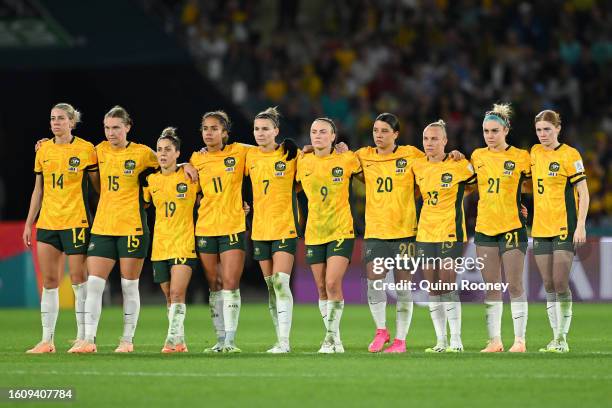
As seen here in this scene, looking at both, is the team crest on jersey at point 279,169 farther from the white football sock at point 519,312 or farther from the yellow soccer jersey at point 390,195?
the white football sock at point 519,312

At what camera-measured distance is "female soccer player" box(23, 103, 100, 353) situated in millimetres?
13000

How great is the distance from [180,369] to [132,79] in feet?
43.9

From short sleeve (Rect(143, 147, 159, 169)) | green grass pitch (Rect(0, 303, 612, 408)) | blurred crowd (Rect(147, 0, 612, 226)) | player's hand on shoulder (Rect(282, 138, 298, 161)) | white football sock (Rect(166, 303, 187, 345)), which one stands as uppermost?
blurred crowd (Rect(147, 0, 612, 226))

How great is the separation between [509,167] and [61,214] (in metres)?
4.48

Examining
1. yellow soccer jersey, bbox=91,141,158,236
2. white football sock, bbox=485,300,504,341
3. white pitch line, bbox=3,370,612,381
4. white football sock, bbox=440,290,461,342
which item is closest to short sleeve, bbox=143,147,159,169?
yellow soccer jersey, bbox=91,141,158,236

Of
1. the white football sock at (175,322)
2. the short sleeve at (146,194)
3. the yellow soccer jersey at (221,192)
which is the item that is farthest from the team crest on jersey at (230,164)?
the white football sock at (175,322)

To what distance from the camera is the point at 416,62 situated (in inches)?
1079

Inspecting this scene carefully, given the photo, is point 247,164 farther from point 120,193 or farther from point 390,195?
point 390,195

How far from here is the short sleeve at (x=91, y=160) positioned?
43.1ft

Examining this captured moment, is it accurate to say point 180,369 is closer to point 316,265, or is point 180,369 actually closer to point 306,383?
point 306,383

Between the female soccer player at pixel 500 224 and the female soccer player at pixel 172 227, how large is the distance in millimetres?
2887

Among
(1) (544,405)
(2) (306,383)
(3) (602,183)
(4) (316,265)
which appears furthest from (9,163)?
(1) (544,405)

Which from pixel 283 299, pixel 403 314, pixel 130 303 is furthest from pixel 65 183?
pixel 403 314

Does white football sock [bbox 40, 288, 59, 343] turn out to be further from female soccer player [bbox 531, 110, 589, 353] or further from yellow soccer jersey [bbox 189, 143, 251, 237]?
female soccer player [bbox 531, 110, 589, 353]
